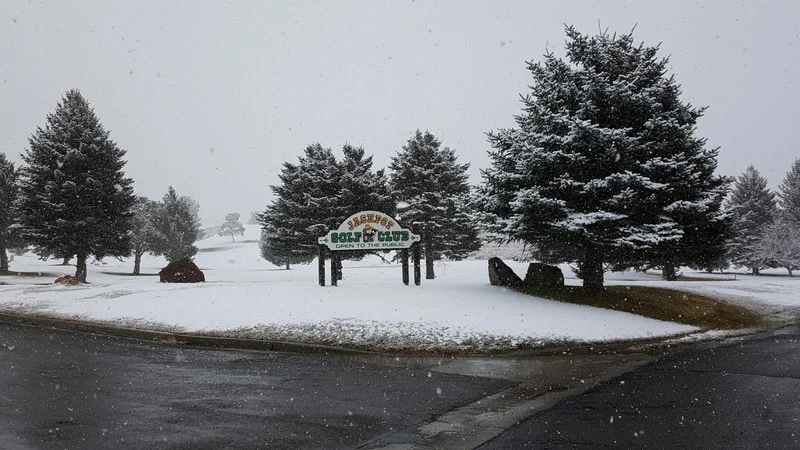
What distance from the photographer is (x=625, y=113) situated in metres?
15.4

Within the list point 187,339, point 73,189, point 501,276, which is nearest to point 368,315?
point 187,339

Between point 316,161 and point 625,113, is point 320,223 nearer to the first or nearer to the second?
point 316,161

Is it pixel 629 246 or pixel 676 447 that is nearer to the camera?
pixel 676 447

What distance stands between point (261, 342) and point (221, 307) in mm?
3383

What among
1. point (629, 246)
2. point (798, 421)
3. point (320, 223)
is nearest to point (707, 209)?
point (629, 246)

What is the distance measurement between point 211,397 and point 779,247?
51865 mm

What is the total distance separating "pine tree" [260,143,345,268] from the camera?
28.0 m

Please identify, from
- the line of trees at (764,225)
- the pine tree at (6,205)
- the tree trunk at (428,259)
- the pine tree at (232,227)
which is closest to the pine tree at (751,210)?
the line of trees at (764,225)

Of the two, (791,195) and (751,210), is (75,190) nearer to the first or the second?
(751,210)

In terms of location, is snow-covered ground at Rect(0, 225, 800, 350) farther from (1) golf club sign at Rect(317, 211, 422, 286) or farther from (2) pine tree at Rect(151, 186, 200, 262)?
(2) pine tree at Rect(151, 186, 200, 262)

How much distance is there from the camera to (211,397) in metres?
6.62

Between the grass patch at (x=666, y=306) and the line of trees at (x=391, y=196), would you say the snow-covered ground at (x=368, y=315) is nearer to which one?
the grass patch at (x=666, y=306)

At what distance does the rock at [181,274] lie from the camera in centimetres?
2439

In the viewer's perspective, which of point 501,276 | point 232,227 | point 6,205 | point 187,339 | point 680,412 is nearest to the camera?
point 680,412
